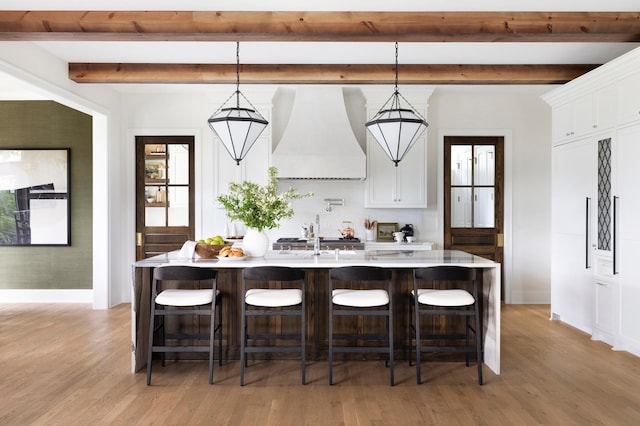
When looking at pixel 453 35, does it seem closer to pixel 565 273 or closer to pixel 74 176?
pixel 565 273

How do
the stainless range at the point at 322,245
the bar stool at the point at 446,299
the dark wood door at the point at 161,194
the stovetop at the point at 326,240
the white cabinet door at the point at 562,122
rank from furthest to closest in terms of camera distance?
the dark wood door at the point at 161,194, the stovetop at the point at 326,240, the stainless range at the point at 322,245, the white cabinet door at the point at 562,122, the bar stool at the point at 446,299

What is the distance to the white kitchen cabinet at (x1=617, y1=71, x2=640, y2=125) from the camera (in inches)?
157

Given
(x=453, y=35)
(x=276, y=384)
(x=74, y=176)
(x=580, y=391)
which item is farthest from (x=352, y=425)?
(x=74, y=176)

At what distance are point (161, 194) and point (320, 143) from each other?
247 cm

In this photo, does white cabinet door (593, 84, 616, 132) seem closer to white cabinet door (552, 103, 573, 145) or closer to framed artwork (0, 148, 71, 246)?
white cabinet door (552, 103, 573, 145)

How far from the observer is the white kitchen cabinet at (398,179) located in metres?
6.14

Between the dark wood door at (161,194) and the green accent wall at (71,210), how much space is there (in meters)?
0.69

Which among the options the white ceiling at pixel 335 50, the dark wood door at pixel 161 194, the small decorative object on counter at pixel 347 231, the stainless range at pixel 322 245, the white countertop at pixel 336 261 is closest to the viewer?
the white countertop at pixel 336 261

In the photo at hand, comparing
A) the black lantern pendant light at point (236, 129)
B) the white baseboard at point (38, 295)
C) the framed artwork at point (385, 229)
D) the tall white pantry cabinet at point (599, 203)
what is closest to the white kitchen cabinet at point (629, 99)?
the tall white pantry cabinet at point (599, 203)

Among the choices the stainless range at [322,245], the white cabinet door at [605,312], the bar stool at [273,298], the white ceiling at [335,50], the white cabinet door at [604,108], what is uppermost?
the white ceiling at [335,50]

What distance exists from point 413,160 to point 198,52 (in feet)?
9.86

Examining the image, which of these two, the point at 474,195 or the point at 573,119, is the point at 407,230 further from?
the point at 573,119

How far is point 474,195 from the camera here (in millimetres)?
6480

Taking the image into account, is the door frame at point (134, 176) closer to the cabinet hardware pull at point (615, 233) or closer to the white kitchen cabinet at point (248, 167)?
the white kitchen cabinet at point (248, 167)
